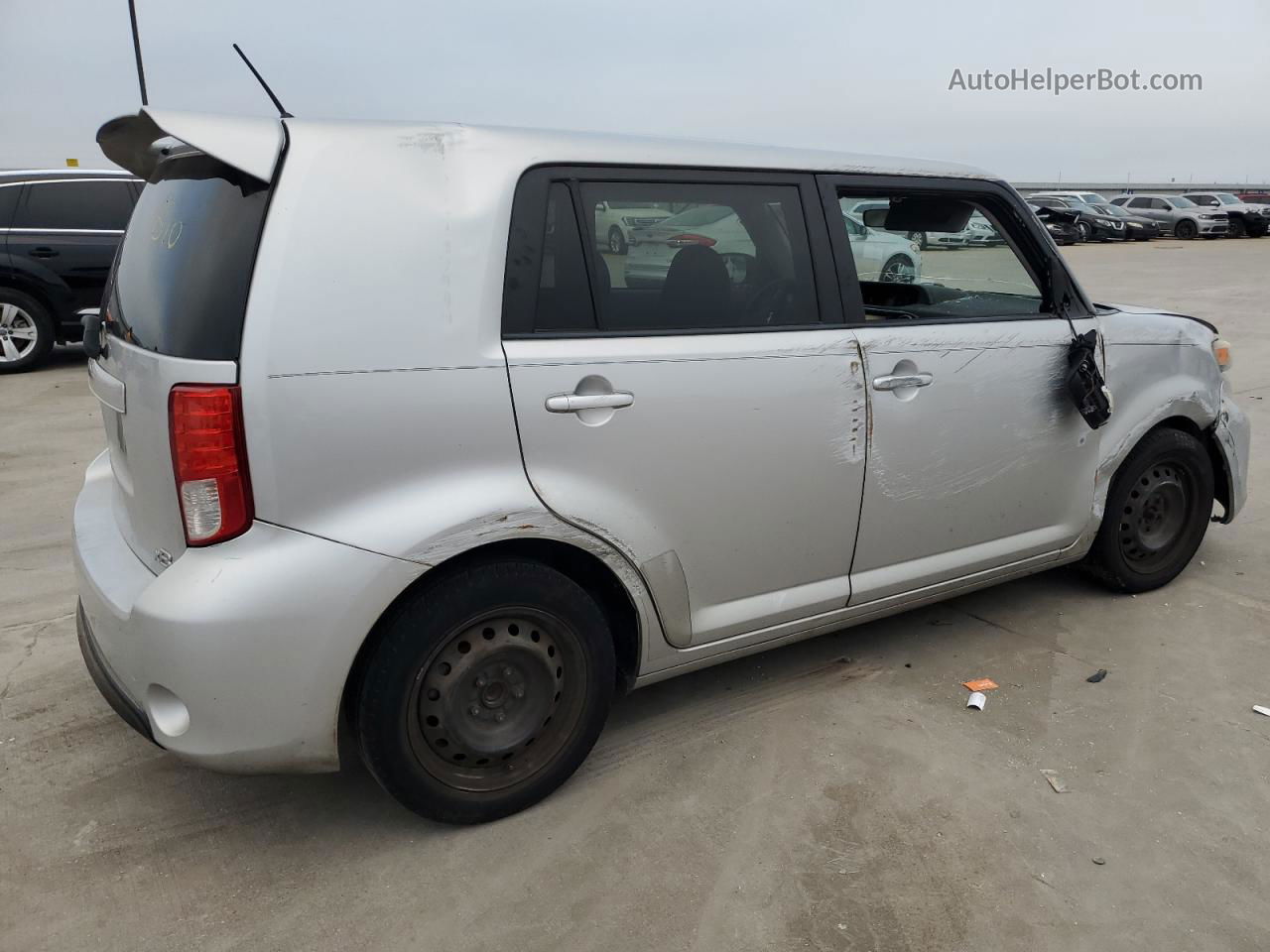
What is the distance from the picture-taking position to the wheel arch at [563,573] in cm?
239

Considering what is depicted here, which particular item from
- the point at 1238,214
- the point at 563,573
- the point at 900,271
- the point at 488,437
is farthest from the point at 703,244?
the point at 1238,214

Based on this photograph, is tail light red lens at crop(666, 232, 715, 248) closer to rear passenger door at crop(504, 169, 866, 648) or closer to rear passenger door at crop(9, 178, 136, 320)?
rear passenger door at crop(504, 169, 866, 648)

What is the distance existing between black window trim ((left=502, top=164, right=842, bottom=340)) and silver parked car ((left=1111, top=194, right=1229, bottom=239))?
120ft

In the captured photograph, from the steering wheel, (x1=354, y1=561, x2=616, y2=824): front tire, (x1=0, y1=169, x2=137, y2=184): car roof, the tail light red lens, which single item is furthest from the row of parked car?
(x1=354, y1=561, x2=616, y2=824): front tire

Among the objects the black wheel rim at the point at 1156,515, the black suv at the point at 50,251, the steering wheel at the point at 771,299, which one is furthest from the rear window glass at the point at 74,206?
the black wheel rim at the point at 1156,515

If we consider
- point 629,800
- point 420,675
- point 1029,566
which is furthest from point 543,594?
point 1029,566

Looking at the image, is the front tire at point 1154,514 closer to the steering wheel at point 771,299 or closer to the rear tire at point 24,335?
the steering wheel at point 771,299

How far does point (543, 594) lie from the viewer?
2551 mm

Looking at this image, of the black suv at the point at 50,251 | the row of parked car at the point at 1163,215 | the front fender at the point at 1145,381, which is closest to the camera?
→ the front fender at the point at 1145,381

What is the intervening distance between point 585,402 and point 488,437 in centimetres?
27

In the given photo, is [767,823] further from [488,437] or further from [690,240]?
[690,240]

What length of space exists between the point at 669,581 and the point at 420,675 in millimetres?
739

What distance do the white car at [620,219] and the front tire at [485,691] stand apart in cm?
89

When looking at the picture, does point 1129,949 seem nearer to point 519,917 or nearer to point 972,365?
point 519,917
